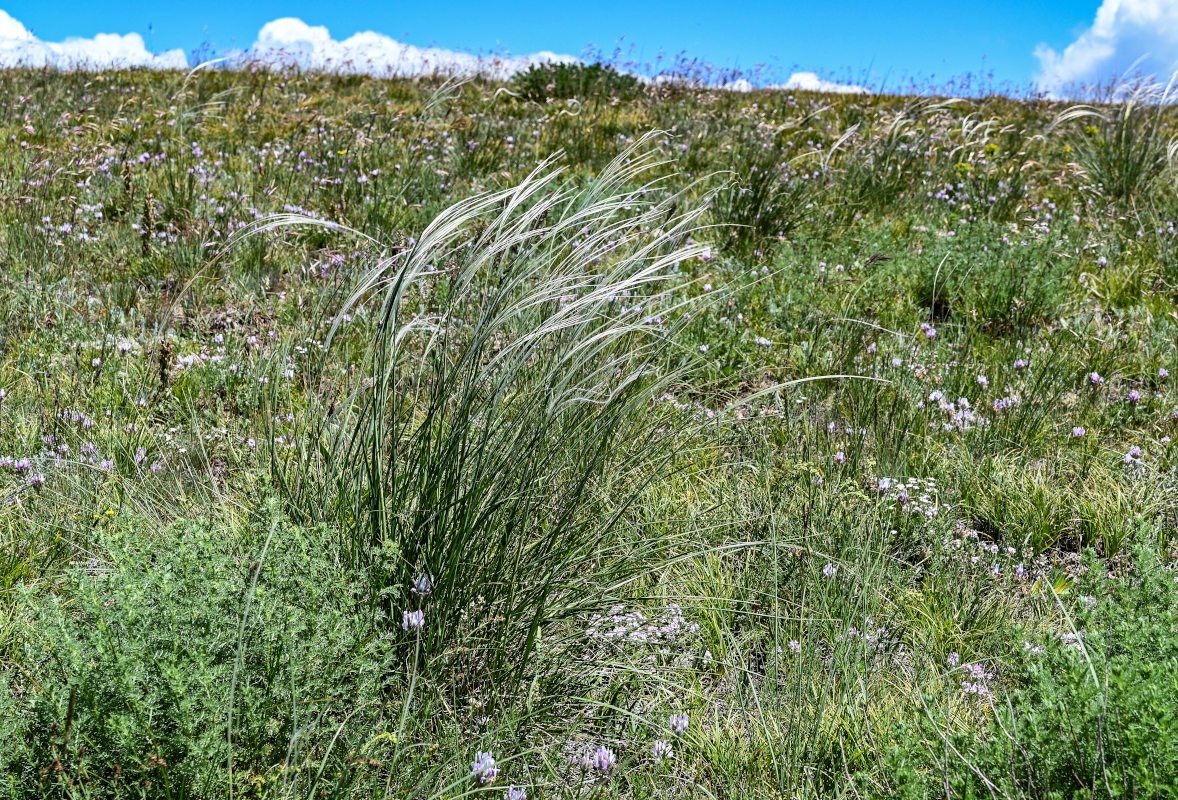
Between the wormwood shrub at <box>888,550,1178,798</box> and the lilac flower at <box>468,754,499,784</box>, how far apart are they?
821mm

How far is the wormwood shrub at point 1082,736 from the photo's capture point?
1.39 metres

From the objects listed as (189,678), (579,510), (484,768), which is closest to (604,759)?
(484,768)

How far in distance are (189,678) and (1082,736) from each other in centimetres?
174

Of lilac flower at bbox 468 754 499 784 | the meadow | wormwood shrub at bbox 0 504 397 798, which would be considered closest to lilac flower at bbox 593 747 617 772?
the meadow

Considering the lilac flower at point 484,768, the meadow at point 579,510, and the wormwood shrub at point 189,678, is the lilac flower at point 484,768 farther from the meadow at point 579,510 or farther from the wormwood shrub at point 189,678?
the wormwood shrub at point 189,678

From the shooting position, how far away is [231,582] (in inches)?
70.2

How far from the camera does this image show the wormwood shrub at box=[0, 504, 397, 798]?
60.2 inches

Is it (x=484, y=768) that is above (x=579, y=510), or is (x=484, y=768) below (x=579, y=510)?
A: below

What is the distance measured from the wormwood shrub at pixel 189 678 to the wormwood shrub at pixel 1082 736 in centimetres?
122

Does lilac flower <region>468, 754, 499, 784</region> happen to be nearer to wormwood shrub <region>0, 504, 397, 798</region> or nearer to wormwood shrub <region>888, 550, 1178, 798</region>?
wormwood shrub <region>0, 504, 397, 798</region>

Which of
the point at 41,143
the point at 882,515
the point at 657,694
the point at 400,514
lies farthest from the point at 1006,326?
the point at 41,143

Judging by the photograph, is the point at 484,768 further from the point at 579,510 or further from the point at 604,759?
the point at 579,510

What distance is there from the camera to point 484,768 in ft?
5.36

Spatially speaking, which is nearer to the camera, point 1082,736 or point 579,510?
point 1082,736
